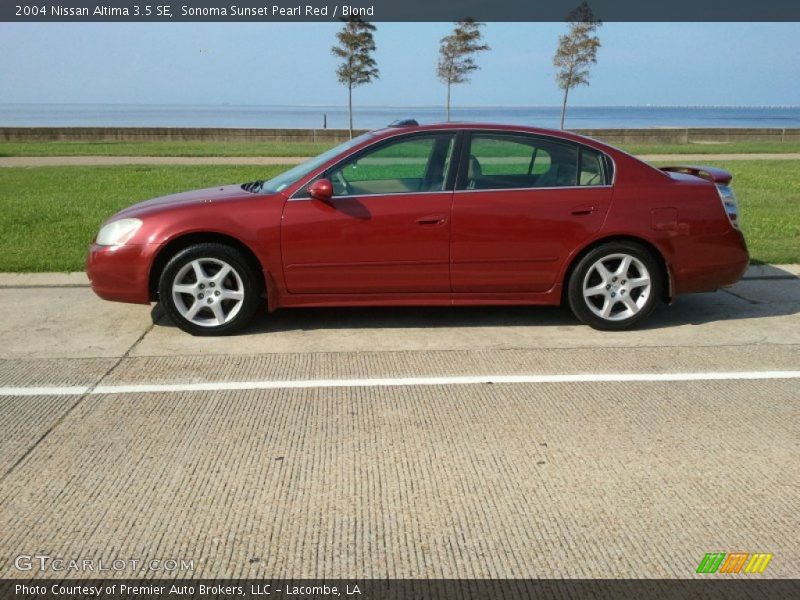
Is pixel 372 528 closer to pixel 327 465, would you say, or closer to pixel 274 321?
pixel 327 465

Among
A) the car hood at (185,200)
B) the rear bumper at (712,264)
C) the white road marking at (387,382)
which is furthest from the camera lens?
the rear bumper at (712,264)

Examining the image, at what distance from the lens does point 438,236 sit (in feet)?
19.3

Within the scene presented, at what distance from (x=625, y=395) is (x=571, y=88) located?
119ft

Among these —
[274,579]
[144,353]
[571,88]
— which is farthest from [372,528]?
[571,88]

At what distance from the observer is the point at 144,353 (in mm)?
5586

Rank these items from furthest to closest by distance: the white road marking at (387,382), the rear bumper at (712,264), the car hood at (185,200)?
the rear bumper at (712,264) < the car hood at (185,200) < the white road marking at (387,382)

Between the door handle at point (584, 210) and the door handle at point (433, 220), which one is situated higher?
the door handle at point (584, 210)

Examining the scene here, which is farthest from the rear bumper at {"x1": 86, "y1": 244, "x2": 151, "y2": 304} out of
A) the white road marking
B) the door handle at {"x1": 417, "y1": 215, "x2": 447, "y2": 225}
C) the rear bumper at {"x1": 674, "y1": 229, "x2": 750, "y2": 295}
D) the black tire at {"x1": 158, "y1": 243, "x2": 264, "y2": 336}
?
the rear bumper at {"x1": 674, "y1": 229, "x2": 750, "y2": 295}

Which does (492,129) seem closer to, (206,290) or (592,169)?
(592,169)

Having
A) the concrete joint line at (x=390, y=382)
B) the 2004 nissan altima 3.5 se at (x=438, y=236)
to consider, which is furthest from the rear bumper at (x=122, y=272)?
the concrete joint line at (x=390, y=382)

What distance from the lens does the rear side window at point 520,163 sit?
6066 mm

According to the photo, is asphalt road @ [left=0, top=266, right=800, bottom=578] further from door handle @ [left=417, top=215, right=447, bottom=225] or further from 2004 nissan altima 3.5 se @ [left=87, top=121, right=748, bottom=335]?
door handle @ [left=417, top=215, right=447, bottom=225]

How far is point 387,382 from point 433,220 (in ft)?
4.66

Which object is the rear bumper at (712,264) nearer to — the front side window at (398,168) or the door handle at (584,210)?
the door handle at (584,210)
